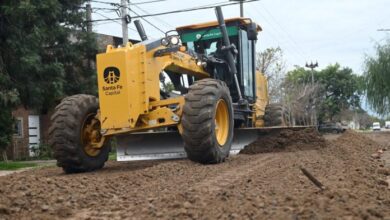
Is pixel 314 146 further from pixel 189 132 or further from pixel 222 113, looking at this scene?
pixel 189 132

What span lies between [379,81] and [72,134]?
32.3m

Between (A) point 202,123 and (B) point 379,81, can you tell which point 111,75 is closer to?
(A) point 202,123

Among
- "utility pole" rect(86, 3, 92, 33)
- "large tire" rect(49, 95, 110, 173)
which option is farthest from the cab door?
"utility pole" rect(86, 3, 92, 33)

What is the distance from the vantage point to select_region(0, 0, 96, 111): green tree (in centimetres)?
1706

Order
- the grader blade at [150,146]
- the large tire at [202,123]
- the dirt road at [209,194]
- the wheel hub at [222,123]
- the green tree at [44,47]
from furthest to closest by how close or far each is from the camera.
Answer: the green tree at [44,47] < the grader blade at [150,146] < the wheel hub at [222,123] < the large tire at [202,123] < the dirt road at [209,194]

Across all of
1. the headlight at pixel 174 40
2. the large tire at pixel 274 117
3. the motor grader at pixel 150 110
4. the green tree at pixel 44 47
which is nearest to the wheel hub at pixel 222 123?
the motor grader at pixel 150 110

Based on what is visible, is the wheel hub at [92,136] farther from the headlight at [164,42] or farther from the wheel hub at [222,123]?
the wheel hub at [222,123]

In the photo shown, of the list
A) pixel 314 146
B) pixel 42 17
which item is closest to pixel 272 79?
pixel 42 17

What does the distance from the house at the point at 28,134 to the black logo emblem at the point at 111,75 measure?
16.7 metres

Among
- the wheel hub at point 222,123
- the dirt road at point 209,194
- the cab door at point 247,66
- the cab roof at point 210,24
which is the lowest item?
the dirt road at point 209,194

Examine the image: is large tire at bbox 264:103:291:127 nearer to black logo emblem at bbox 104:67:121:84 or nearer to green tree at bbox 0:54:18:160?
black logo emblem at bbox 104:67:121:84

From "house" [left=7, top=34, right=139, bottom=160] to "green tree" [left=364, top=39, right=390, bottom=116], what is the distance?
61.8 feet

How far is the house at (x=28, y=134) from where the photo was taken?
1005 inches

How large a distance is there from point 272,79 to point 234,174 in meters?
34.6
